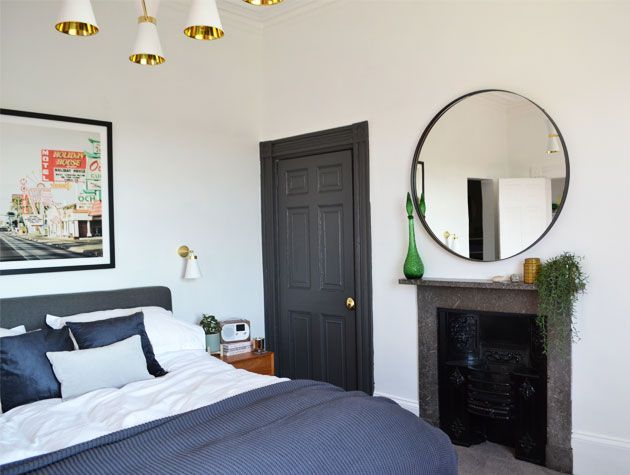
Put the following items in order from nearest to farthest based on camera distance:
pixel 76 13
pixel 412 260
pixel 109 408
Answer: pixel 76 13 → pixel 109 408 → pixel 412 260

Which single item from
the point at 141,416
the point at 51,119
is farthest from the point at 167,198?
the point at 141,416

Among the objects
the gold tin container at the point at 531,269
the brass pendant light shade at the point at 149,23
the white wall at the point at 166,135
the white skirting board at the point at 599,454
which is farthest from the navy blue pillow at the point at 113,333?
the white skirting board at the point at 599,454

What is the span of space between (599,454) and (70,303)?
10.9 ft

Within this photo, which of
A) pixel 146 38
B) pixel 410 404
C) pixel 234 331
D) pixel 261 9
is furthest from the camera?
pixel 261 9

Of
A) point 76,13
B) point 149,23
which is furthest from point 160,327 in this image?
point 76,13

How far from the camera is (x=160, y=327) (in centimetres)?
340

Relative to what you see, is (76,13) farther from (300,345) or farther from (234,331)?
(300,345)

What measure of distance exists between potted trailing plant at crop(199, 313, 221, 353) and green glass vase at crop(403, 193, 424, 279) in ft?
4.90

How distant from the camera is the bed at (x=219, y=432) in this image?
1.79 m

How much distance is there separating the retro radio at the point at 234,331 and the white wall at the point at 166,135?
1.10ft

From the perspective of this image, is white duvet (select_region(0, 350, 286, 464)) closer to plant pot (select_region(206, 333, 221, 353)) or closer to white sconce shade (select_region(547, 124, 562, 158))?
plant pot (select_region(206, 333, 221, 353))

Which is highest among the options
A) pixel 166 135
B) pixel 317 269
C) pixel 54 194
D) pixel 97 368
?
pixel 166 135

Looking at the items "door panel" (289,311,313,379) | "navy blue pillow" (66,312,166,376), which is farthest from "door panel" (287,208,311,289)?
"navy blue pillow" (66,312,166,376)

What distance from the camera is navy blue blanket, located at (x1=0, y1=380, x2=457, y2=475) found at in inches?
69.5
